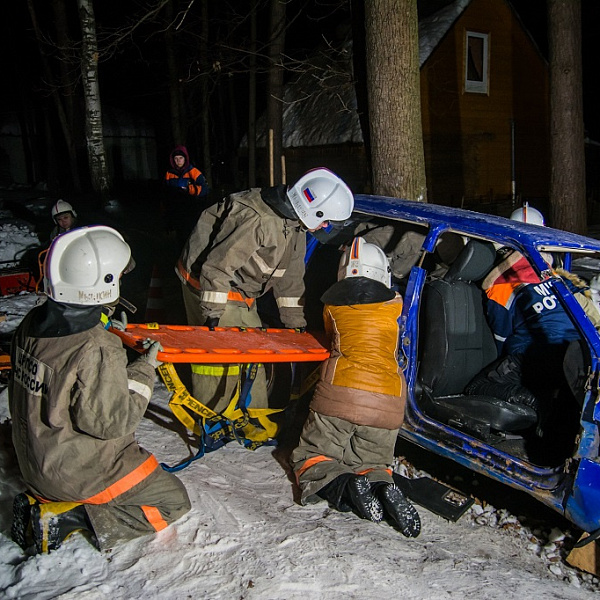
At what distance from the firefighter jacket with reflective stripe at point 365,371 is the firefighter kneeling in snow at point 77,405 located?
1.18m

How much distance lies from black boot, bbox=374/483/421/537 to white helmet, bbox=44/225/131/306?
1.84 meters

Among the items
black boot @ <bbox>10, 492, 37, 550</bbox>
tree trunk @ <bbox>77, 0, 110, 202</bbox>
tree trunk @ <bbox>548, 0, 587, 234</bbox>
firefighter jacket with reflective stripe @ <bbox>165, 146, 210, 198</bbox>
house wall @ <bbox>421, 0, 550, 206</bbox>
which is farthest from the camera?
house wall @ <bbox>421, 0, 550, 206</bbox>

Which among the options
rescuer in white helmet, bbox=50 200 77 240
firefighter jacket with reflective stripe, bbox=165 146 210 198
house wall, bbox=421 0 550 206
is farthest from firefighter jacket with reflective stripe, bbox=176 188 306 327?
house wall, bbox=421 0 550 206

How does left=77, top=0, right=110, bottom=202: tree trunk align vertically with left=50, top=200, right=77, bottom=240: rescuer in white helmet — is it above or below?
above

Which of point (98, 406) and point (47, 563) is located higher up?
point (98, 406)

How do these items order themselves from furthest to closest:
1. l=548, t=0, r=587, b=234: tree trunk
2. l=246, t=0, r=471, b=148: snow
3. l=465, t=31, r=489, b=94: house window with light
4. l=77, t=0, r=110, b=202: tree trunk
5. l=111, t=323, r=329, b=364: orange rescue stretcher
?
l=465, t=31, r=489, b=94: house window with light → l=246, t=0, r=471, b=148: snow → l=77, t=0, r=110, b=202: tree trunk → l=548, t=0, r=587, b=234: tree trunk → l=111, t=323, r=329, b=364: orange rescue stretcher

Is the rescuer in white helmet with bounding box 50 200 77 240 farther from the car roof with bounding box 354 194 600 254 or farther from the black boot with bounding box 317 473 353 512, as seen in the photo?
the black boot with bounding box 317 473 353 512

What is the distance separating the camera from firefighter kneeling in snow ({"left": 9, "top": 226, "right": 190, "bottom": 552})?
9.39 feet

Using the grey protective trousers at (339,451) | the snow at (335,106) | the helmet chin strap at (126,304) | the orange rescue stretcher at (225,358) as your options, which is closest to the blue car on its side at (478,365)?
the grey protective trousers at (339,451)

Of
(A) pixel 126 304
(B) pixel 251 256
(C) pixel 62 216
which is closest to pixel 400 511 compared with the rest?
(A) pixel 126 304

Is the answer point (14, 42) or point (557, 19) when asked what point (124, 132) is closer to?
point (14, 42)

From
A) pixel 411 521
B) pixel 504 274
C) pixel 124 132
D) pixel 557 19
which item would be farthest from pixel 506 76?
pixel 411 521

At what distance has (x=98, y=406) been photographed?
286 centimetres

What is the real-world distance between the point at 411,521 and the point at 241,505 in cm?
100
